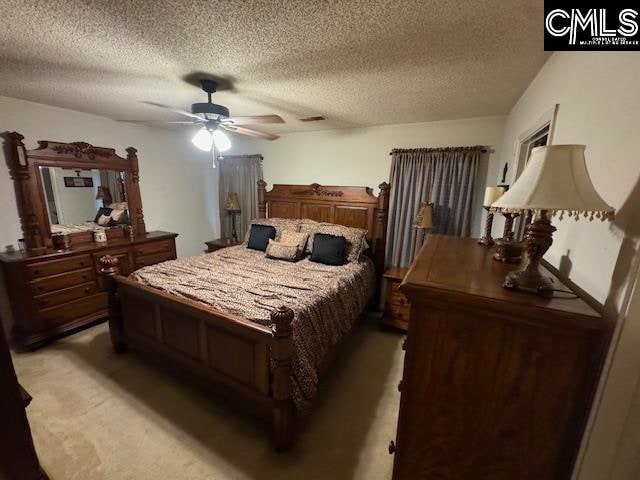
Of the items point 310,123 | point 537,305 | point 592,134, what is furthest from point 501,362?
point 310,123

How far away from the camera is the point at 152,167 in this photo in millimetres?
3768

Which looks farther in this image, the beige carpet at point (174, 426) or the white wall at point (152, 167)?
the white wall at point (152, 167)

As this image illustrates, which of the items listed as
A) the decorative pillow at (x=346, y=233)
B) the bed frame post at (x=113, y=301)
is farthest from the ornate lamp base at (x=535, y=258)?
the bed frame post at (x=113, y=301)

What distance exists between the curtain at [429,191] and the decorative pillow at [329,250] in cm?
74

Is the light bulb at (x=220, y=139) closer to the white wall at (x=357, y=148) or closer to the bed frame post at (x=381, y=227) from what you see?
the white wall at (x=357, y=148)

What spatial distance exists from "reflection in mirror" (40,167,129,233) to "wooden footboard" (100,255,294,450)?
1291 millimetres

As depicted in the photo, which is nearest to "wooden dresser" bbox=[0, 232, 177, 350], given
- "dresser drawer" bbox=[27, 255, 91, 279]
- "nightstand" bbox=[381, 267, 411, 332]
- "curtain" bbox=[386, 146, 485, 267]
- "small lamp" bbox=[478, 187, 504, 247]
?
"dresser drawer" bbox=[27, 255, 91, 279]

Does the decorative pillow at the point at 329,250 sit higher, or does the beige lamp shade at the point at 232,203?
the beige lamp shade at the point at 232,203

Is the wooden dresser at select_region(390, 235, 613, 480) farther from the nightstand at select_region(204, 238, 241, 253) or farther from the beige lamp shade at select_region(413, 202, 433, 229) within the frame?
the nightstand at select_region(204, 238, 241, 253)

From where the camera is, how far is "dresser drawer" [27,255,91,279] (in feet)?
8.12

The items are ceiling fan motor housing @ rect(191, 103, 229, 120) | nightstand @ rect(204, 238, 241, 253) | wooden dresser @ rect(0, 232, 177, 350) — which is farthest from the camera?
nightstand @ rect(204, 238, 241, 253)

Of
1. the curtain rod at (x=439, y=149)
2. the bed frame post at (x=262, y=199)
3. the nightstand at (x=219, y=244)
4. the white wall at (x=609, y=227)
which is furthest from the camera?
the nightstand at (x=219, y=244)

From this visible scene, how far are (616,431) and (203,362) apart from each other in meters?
2.10

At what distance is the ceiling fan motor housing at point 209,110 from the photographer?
6.16 ft
